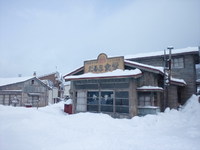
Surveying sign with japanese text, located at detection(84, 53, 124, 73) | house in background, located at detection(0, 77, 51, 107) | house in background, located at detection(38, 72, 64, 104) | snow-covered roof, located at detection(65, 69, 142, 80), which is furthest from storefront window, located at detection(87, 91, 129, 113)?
house in background, located at detection(38, 72, 64, 104)

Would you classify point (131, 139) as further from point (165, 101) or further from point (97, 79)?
point (165, 101)

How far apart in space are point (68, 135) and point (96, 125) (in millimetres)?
2688

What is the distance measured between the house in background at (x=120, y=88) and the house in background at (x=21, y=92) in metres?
15.8

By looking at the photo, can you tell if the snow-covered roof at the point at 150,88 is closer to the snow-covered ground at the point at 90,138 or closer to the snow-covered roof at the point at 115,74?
the snow-covered roof at the point at 115,74

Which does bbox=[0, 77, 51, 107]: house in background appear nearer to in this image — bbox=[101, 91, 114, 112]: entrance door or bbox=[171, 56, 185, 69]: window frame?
bbox=[101, 91, 114, 112]: entrance door

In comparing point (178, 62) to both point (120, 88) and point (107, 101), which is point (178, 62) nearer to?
point (120, 88)

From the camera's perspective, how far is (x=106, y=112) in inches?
568

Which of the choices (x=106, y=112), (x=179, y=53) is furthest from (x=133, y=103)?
(x=179, y=53)

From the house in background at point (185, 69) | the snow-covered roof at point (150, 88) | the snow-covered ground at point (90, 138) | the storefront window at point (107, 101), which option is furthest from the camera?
the house in background at point (185, 69)

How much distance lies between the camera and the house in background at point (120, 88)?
527 inches

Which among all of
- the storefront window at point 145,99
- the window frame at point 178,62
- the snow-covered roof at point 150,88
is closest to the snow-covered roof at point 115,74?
the snow-covered roof at point 150,88

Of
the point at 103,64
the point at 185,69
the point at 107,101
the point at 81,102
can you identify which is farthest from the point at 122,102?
the point at 185,69

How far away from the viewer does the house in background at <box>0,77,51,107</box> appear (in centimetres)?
2880

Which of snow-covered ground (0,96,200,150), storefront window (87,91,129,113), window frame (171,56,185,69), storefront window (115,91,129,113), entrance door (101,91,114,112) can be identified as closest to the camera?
snow-covered ground (0,96,200,150)
